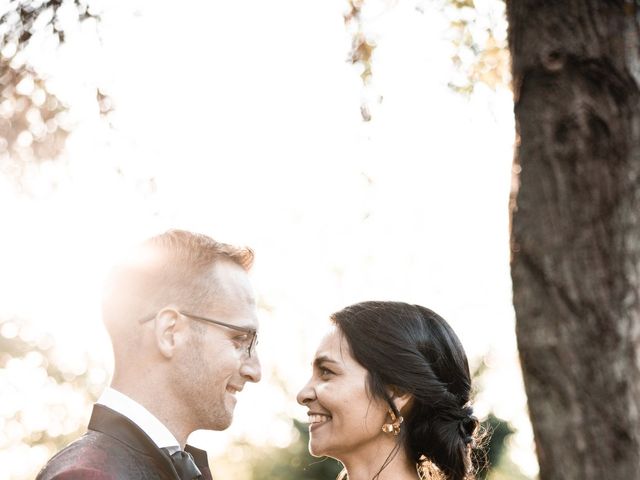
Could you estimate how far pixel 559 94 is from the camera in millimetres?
2129

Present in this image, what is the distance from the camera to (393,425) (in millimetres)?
4629

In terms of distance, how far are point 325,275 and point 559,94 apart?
900 inches

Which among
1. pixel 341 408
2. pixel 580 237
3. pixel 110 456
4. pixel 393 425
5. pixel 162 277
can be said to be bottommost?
pixel 393 425

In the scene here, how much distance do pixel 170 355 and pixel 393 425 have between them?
151 centimetres

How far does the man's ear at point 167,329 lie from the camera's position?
11.8 feet

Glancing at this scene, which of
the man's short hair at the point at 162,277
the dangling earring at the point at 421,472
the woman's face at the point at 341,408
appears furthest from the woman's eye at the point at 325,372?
the man's short hair at the point at 162,277

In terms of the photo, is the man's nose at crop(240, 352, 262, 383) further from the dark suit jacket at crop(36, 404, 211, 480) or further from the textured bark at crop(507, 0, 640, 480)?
the textured bark at crop(507, 0, 640, 480)

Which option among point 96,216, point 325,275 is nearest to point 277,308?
point 325,275

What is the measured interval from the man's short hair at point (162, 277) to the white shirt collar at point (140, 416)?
0.32m

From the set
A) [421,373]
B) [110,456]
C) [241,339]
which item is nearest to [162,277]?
[241,339]

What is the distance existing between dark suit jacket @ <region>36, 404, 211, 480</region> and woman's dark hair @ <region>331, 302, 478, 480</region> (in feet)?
5.10

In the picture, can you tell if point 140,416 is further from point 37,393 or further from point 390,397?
point 37,393

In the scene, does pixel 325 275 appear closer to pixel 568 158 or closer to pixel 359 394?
pixel 359 394

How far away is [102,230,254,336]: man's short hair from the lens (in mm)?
3689
